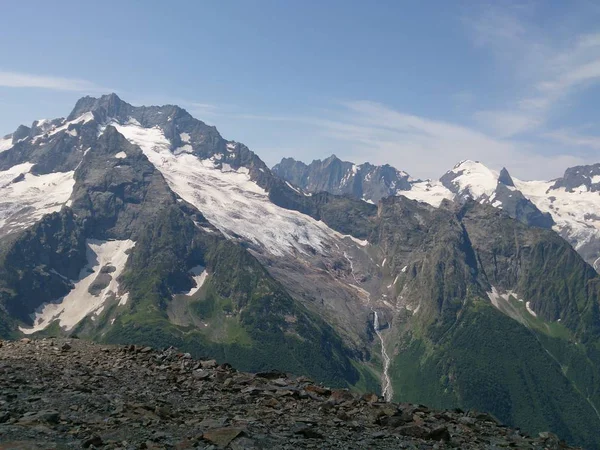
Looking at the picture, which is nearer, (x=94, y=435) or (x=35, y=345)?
(x=94, y=435)

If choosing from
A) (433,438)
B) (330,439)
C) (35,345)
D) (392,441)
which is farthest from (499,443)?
(35,345)

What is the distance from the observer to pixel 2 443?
19.6 m

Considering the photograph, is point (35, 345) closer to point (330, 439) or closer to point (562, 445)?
point (330, 439)

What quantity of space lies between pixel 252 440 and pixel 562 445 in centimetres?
1748

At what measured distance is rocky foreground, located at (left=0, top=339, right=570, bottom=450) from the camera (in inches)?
870

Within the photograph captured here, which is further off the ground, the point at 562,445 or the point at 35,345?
the point at 562,445

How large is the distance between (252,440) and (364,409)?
453 inches

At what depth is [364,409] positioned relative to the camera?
3212cm

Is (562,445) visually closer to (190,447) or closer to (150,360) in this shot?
(190,447)

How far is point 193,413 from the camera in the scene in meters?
26.9

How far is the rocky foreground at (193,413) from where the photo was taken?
22.1 m

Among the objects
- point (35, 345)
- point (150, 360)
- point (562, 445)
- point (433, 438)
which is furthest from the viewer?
point (35, 345)

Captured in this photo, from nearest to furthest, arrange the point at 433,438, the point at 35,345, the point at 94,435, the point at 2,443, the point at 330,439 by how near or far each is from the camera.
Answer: the point at 2,443 → the point at 94,435 → the point at 330,439 → the point at 433,438 → the point at 35,345

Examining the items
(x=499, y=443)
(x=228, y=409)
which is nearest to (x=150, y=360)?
(x=228, y=409)
